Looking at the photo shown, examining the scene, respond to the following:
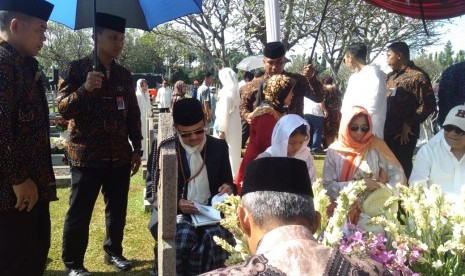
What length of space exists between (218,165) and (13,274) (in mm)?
1418

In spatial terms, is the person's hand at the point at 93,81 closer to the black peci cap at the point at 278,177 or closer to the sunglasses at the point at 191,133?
the sunglasses at the point at 191,133

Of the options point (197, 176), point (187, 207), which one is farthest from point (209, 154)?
point (187, 207)

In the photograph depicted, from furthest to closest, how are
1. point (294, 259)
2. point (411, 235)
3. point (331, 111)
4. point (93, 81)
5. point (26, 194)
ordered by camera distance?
point (331, 111) < point (93, 81) < point (26, 194) < point (411, 235) < point (294, 259)

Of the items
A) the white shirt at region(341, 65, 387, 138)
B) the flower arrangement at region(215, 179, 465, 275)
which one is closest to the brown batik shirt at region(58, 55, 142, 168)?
the flower arrangement at region(215, 179, 465, 275)

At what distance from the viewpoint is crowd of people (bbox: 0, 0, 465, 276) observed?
1.52 meters

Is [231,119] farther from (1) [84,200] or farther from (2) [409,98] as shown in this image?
(1) [84,200]

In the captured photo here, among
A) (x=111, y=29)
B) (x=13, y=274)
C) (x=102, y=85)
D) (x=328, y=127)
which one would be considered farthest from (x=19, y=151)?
(x=328, y=127)

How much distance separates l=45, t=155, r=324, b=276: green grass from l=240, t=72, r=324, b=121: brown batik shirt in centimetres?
160

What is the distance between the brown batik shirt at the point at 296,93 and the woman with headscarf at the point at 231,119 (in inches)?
58.6

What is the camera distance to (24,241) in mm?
2852

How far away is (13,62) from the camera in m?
2.69

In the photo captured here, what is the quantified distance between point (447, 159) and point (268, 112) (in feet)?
5.00

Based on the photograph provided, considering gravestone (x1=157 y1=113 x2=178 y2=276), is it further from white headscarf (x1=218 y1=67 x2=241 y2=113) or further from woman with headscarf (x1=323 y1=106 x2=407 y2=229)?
white headscarf (x1=218 y1=67 x2=241 y2=113)

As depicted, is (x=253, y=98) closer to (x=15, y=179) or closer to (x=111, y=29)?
(x=111, y=29)
